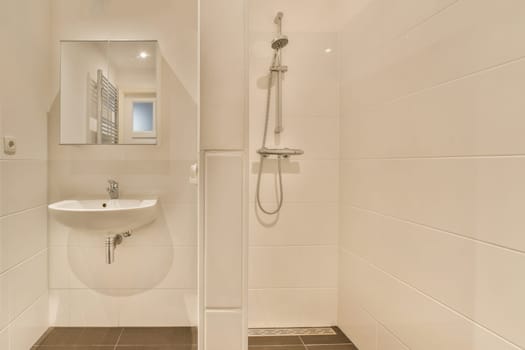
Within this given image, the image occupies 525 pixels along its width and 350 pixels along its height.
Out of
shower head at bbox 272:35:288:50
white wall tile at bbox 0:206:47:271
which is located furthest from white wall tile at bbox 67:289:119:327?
shower head at bbox 272:35:288:50

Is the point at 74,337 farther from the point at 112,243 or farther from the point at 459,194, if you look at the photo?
the point at 459,194

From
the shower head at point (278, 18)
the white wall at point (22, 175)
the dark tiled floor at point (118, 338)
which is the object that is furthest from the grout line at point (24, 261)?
the shower head at point (278, 18)

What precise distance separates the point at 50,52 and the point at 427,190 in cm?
148

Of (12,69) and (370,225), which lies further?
(370,225)

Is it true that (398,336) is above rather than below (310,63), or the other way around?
below

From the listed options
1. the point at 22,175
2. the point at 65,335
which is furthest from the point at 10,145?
the point at 65,335

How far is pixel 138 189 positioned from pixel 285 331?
1.26 meters

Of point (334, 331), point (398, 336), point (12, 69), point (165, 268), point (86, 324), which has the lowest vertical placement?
point (334, 331)

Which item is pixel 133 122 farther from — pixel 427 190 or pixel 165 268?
pixel 427 190

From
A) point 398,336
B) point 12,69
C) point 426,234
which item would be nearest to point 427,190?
point 426,234

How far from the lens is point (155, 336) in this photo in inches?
40.7

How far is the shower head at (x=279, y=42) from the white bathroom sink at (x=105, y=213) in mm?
1104

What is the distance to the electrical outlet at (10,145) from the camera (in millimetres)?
972

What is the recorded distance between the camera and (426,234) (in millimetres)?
984
